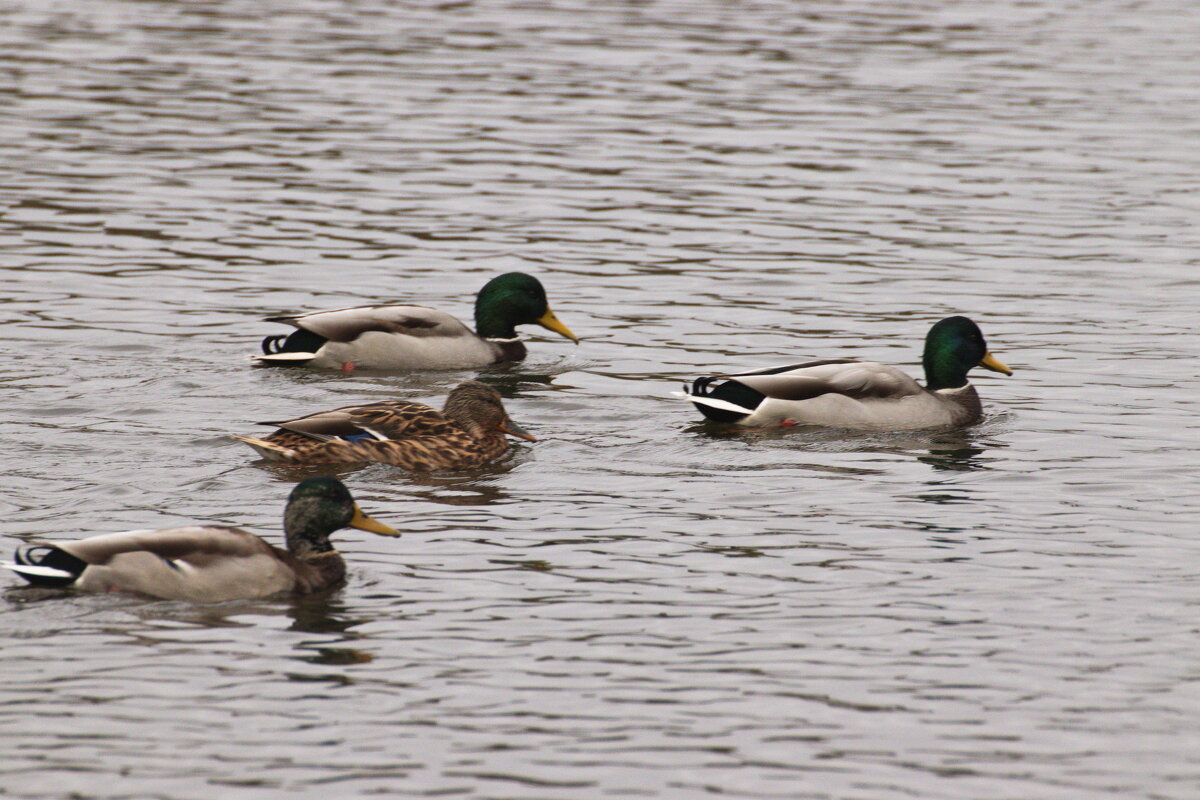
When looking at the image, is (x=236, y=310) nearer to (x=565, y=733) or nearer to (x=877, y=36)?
(x=565, y=733)

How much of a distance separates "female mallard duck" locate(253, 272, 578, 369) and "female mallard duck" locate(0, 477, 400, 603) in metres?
5.86

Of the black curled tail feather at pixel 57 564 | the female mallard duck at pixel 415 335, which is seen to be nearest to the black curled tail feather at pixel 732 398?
the female mallard duck at pixel 415 335

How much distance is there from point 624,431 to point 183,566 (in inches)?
189

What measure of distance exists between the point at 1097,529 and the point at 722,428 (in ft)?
11.1

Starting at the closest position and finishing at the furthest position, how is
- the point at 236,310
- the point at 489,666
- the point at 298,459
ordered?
the point at 489,666 → the point at 298,459 → the point at 236,310

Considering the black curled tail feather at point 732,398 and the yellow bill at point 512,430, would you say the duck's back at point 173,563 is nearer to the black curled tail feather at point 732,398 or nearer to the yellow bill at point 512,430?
the yellow bill at point 512,430

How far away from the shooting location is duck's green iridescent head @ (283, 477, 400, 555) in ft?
32.0

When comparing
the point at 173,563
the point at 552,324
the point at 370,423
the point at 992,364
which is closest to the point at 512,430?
the point at 370,423

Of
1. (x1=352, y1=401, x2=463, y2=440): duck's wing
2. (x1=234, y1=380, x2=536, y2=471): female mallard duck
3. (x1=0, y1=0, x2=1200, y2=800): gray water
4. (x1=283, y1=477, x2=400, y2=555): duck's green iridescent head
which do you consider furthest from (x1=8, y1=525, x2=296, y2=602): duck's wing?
(x1=352, y1=401, x2=463, y2=440): duck's wing

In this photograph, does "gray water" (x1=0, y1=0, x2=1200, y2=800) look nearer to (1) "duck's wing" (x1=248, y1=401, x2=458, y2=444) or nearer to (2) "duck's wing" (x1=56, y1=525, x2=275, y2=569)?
(2) "duck's wing" (x1=56, y1=525, x2=275, y2=569)

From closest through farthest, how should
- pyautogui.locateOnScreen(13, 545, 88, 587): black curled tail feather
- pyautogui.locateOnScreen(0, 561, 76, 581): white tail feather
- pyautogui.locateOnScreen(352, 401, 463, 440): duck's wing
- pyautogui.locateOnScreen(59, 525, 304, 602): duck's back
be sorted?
1. pyautogui.locateOnScreen(0, 561, 76, 581): white tail feather
2. pyautogui.locateOnScreen(13, 545, 88, 587): black curled tail feather
3. pyautogui.locateOnScreen(59, 525, 304, 602): duck's back
4. pyautogui.locateOnScreen(352, 401, 463, 440): duck's wing

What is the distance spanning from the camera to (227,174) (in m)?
23.0

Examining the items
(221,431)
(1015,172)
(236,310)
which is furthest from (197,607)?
(1015,172)

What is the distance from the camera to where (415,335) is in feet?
51.6
